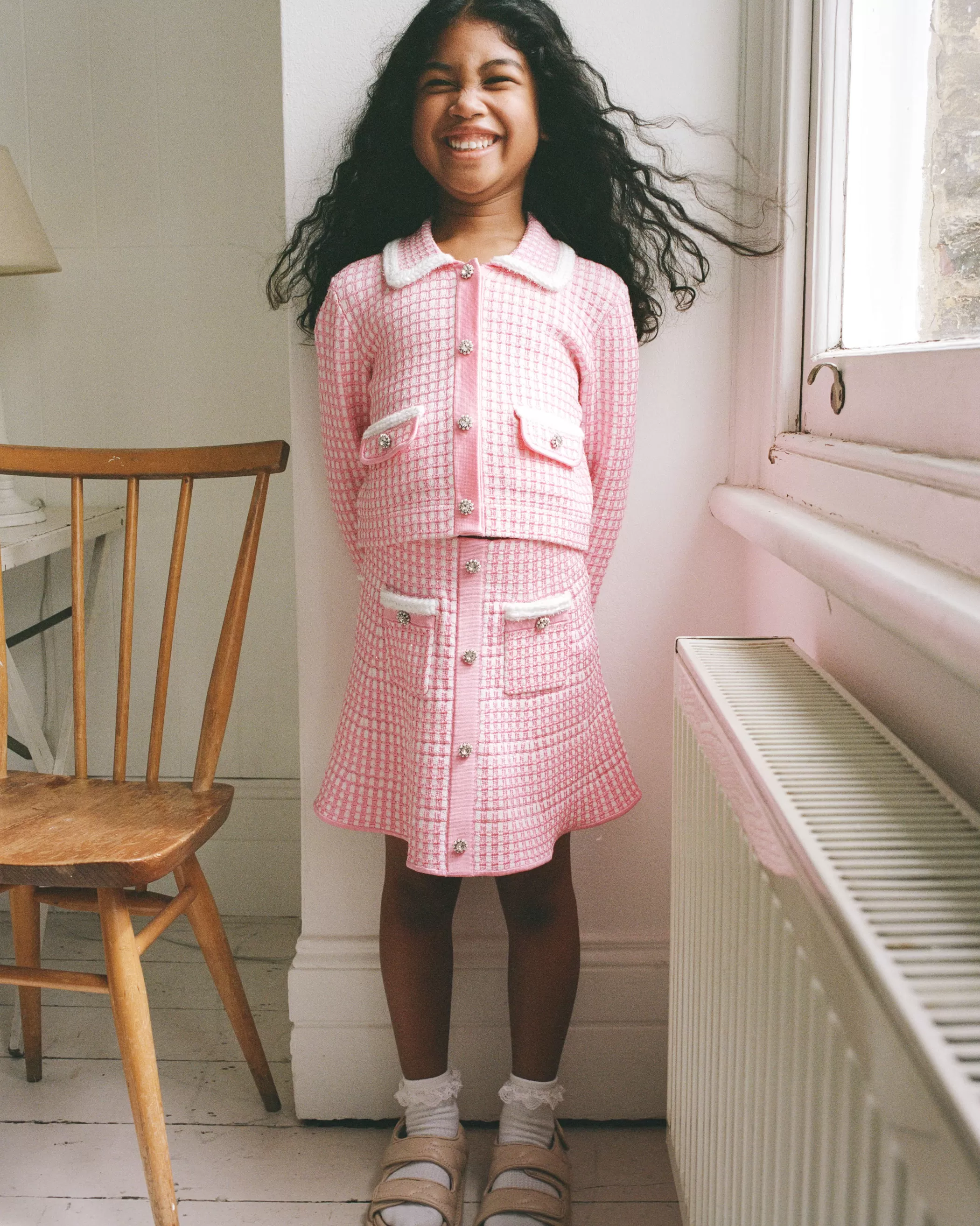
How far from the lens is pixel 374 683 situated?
3.64 feet

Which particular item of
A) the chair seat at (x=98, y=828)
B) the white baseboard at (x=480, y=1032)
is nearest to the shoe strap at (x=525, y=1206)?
the white baseboard at (x=480, y=1032)

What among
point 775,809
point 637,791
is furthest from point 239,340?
point 775,809

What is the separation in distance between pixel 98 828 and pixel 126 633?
265 millimetres

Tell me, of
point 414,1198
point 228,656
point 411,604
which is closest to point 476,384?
point 411,604

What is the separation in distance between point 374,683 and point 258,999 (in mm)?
747

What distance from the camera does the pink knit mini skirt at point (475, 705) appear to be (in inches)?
40.5

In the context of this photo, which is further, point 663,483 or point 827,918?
point 663,483

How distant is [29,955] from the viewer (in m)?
1.32

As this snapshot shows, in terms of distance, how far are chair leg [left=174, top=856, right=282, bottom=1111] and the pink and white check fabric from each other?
232 millimetres

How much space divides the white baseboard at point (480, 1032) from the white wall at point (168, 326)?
53cm

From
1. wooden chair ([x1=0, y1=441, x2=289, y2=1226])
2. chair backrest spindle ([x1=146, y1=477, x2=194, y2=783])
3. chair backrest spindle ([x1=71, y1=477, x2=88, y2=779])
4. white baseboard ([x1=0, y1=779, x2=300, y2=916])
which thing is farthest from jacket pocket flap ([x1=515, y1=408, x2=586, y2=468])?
white baseboard ([x1=0, y1=779, x2=300, y2=916])

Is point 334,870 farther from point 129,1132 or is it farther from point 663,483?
point 663,483

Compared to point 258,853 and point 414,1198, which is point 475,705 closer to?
point 414,1198

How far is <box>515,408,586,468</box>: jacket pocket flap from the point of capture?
3.39 ft
